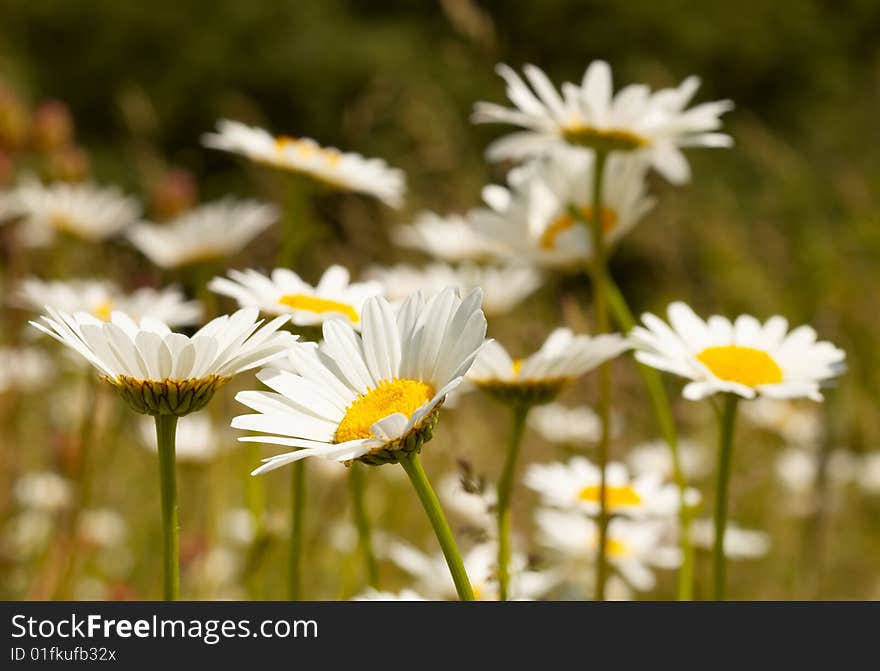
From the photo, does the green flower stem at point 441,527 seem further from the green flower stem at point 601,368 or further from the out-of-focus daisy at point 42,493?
the out-of-focus daisy at point 42,493

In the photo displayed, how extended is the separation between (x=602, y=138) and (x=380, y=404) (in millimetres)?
316

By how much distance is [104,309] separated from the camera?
75 centimetres

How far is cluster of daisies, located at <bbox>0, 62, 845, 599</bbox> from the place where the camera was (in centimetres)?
42

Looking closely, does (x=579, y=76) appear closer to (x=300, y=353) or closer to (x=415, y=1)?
(x=415, y=1)

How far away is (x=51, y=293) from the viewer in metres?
0.76

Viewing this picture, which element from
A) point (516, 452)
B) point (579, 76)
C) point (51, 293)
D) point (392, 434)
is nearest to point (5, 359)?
point (51, 293)

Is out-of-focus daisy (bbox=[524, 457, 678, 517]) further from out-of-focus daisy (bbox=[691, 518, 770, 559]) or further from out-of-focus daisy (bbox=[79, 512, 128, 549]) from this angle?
out-of-focus daisy (bbox=[79, 512, 128, 549])

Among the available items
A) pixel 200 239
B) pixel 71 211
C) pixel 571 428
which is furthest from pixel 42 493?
pixel 571 428

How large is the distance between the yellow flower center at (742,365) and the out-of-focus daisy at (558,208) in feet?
0.49

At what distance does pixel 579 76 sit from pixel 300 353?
5.61 meters

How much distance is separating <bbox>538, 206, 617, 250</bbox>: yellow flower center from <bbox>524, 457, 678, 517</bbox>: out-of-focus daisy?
16 cm

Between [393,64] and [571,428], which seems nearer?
[571,428]

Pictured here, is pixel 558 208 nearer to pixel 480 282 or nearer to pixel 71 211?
pixel 480 282

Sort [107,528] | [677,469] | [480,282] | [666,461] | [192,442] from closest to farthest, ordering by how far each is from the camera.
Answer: [677,469] < [480,282] < [192,442] < [666,461] < [107,528]
